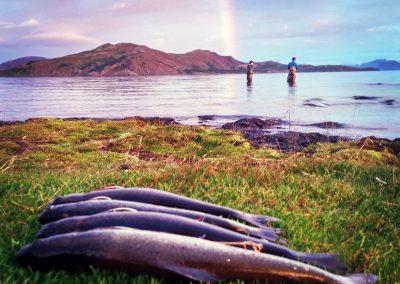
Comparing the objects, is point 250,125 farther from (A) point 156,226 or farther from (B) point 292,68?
(B) point 292,68

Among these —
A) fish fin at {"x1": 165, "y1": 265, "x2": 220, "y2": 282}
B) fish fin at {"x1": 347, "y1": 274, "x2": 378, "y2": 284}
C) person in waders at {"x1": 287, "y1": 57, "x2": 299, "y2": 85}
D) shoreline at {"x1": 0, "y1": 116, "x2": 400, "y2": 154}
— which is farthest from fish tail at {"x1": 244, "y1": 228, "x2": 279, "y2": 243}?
person in waders at {"x1": 287, "y1": 57, "x2": 299, "y2": 85}

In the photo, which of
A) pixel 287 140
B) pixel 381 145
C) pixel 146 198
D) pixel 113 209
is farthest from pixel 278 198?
pixel 287 140

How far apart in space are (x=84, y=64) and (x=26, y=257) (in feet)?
568

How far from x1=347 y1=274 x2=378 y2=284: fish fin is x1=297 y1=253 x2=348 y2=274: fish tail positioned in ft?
0.48

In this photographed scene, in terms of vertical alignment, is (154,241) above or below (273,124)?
above

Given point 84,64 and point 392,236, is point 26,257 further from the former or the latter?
point 84,64

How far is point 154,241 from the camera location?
3.72 metres

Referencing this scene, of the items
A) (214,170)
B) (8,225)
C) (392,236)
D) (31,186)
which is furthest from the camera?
(214,170)

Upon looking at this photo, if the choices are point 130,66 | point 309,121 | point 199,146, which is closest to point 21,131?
point 199,146

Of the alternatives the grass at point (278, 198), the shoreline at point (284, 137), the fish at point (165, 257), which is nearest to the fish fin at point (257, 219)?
the grass at point (278, 198)

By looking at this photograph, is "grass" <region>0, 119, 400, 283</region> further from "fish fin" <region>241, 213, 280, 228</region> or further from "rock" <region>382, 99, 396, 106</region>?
"rock" <region>382, 99, 396, 106</region>

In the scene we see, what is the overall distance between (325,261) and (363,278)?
1.17ft

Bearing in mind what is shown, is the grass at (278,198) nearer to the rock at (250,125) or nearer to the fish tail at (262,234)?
the fish tail at (262,234)

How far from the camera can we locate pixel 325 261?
438 centimetres
